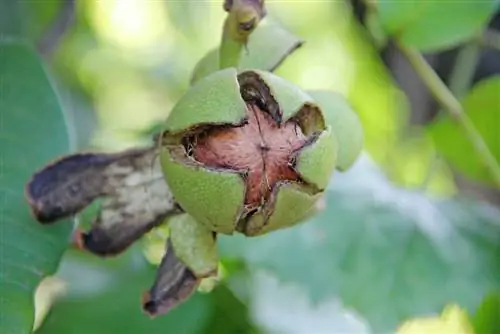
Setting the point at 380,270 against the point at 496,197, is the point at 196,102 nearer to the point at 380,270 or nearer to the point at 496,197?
the point at 380,270

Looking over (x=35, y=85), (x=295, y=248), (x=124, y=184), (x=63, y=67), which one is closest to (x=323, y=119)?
(x=124, y=184)

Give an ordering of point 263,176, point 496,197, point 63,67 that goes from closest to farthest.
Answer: point 263,176, point 496,197, point 63,67

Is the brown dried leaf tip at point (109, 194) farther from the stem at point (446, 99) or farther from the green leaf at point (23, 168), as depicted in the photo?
the stem at point (446, 99)

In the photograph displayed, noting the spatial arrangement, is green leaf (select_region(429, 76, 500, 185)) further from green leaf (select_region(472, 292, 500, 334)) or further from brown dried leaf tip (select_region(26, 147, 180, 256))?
brown dried leaf tip (select_region(26, 147, 180, 256))

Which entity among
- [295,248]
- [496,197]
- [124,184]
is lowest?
[496,197]

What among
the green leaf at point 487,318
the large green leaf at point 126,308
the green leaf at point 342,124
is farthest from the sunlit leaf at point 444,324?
the green leaf at point 342,124

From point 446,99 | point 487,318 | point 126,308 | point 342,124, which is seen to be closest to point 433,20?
point 446,99

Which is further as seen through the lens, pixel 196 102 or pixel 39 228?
pixel 39 228

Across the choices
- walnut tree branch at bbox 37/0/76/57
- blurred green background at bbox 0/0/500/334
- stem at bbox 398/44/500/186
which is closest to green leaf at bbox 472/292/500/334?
blurred green background at bbox 0/0/500/334
